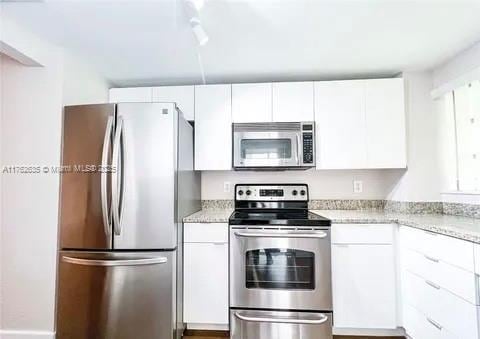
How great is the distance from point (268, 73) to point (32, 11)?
167 centimetres

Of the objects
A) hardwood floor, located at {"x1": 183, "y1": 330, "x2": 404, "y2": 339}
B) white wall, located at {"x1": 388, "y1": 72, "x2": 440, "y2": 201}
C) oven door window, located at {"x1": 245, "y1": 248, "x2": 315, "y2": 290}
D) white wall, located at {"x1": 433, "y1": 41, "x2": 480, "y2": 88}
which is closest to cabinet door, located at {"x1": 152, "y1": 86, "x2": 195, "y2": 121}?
oven door window, located at {"x1": 245, "y1": 248, "x2": 315, "y2": 290}

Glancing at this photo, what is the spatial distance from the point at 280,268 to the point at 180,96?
1.69 m

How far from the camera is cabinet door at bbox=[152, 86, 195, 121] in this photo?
2.46m

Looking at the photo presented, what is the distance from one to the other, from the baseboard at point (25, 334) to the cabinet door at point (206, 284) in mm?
927

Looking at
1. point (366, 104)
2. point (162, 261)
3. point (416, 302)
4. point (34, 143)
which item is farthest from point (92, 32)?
point (416, 302)

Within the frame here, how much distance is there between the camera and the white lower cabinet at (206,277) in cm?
203

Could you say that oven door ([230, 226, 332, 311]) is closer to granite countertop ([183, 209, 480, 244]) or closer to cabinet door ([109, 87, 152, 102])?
granite countertop ([183, 209, 480, 244])

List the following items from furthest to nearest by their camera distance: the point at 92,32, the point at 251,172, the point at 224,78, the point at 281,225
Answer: the point at 251,172, the point at 224,78, the point at 281,225, the point at 92,32

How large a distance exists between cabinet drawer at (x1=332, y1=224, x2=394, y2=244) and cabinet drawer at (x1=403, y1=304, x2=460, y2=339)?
0.47 meters

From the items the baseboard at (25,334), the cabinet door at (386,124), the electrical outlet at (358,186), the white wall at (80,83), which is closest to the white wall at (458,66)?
the cabinet door at (386,124)

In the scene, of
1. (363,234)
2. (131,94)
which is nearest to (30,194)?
(131,94)

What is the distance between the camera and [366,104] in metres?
2.33

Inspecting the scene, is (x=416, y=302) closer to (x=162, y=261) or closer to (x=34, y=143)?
(x=162, y=261)

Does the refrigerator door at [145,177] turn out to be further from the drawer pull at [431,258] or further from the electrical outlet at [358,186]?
the electrical outlet at [358,186]
